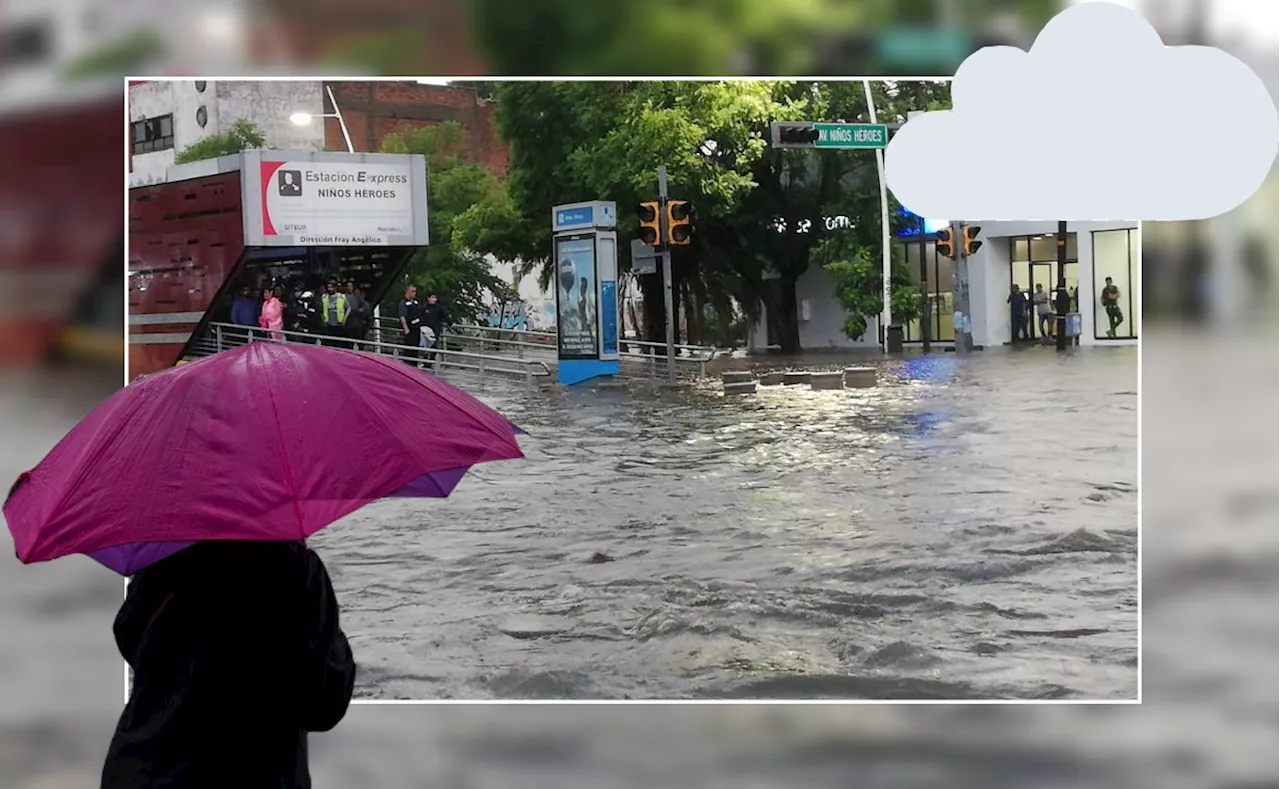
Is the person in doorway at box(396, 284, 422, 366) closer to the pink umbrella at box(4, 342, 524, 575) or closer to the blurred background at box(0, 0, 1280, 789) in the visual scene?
the blurred background at box(0, 0, 1280, 789)

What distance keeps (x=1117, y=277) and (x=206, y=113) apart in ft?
14.5

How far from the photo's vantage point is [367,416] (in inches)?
126

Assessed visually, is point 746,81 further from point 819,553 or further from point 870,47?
point 819,553

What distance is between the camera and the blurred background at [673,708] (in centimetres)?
661

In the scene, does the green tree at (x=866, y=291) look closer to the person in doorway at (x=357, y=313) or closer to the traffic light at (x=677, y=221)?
the traffic light at (x=677, y=221)

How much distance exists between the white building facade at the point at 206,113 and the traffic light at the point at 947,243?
9.91 ft

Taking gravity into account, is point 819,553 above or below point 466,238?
below

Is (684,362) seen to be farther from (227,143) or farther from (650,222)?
(227,143)

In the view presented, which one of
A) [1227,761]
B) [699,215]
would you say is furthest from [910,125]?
[1227,761]

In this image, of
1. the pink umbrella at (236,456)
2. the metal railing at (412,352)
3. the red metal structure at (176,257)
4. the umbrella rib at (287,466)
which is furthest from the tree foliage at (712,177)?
the umbrella rib at (287,466)

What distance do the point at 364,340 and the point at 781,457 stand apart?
213 cm

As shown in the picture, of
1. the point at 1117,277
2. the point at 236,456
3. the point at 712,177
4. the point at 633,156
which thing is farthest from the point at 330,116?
the point at 236,456

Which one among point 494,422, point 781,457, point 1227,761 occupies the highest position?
point 494,422

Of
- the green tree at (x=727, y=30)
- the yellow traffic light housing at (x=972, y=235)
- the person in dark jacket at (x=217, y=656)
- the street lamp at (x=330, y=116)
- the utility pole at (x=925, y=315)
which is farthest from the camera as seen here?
the utility pole at (x=925, y=315)
